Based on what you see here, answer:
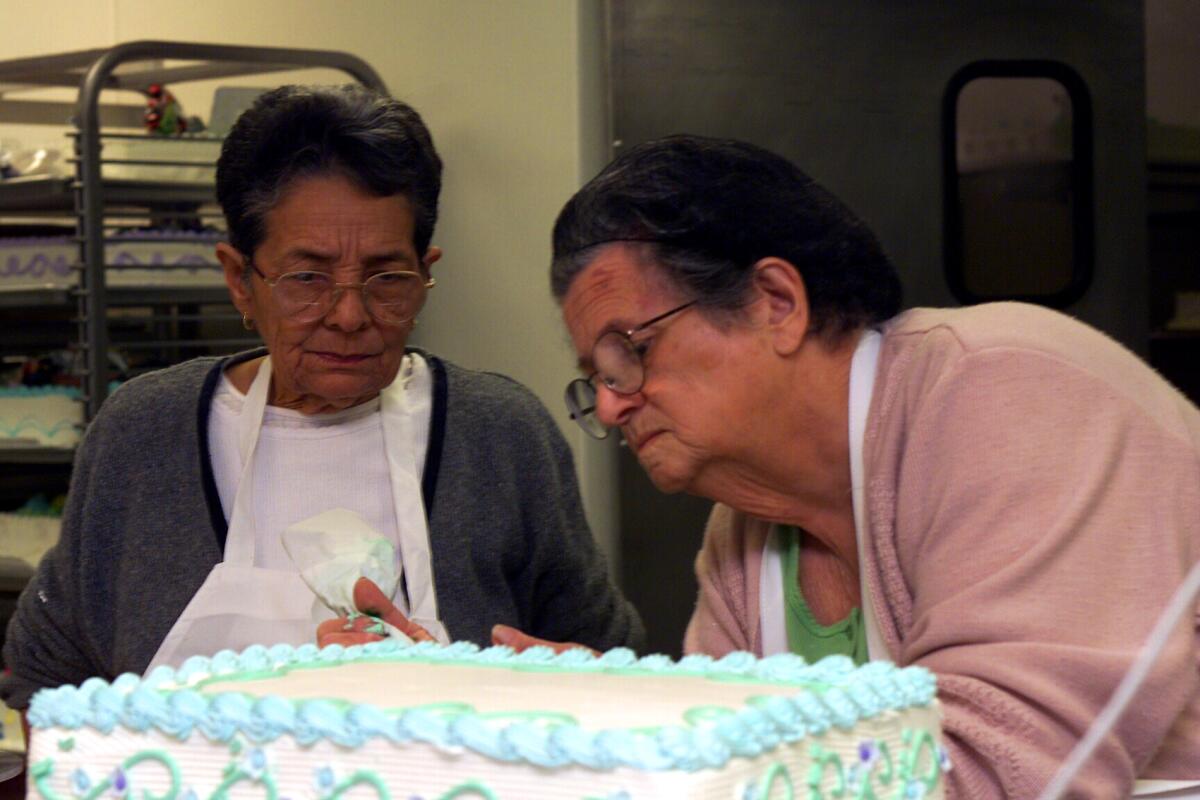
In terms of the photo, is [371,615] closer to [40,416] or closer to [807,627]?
[807,627]

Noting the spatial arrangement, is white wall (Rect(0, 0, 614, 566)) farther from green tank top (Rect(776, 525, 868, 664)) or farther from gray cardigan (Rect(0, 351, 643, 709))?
green tank top (Rect(776, 525, 868, 664))

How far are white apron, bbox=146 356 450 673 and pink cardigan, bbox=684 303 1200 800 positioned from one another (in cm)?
55

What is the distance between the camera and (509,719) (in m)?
0.81

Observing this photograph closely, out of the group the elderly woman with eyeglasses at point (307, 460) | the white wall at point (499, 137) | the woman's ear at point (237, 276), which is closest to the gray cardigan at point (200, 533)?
the elderly woman with eyeglasses at point (307, 460)

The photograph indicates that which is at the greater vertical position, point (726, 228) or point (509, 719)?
point (726, 228)

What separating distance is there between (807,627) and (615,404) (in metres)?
0.31

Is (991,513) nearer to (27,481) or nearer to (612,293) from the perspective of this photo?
(612,293)

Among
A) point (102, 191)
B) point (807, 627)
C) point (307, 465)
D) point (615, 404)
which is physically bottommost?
point (807, 627)

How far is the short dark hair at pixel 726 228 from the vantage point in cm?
136

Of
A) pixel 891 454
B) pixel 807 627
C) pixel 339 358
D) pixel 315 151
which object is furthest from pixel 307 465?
pixel 891 454

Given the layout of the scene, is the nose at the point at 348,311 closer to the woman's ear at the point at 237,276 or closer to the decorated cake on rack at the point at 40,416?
the woman's ear at the point at 237,276

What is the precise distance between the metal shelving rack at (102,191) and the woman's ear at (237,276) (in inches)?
52.0

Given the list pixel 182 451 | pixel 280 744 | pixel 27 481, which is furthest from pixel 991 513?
pixel 27 481

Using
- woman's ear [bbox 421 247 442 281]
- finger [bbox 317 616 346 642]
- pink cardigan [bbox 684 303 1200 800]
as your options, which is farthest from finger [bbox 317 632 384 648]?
woman's ear [bbox 421 247 442 281]
